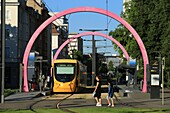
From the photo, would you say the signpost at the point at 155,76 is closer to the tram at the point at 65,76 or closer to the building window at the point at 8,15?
the tram at the point at 65,76

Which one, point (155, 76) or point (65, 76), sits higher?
point (155, 76)

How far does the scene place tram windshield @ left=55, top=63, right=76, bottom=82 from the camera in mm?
46625

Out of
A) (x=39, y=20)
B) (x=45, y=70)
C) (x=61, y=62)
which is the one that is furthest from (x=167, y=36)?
(x=39, y=20)

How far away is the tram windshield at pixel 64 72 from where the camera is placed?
46625 millimetres

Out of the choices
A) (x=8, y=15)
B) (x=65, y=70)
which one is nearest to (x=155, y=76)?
(x=65, y=70)

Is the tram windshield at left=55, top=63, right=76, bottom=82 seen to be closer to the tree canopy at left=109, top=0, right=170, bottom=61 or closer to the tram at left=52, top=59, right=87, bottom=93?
the tram at left=52, top=59, right=87, bottom=93

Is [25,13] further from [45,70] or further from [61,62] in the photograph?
[61,62]

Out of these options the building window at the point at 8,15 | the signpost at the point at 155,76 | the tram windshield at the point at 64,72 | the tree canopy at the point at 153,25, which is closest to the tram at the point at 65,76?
the tram windshield at the point at 64,72

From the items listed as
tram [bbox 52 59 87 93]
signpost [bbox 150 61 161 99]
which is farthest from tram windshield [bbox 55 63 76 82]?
signpost [bbox 150 61 161 99]

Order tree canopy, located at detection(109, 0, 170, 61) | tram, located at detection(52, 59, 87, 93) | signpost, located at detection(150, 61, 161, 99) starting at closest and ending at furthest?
signpost, located at detection(150, 61, 161, 99) → tram, located at detection(52, 59, 87, 93) → tree canopy, located at detection(109, 0, 170, 61)

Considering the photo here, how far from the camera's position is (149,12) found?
6022 centimetres

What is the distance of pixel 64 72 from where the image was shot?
153 feet

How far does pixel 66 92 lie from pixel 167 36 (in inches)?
540

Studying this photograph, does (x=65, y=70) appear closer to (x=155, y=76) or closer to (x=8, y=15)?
(x=155, y=76)
